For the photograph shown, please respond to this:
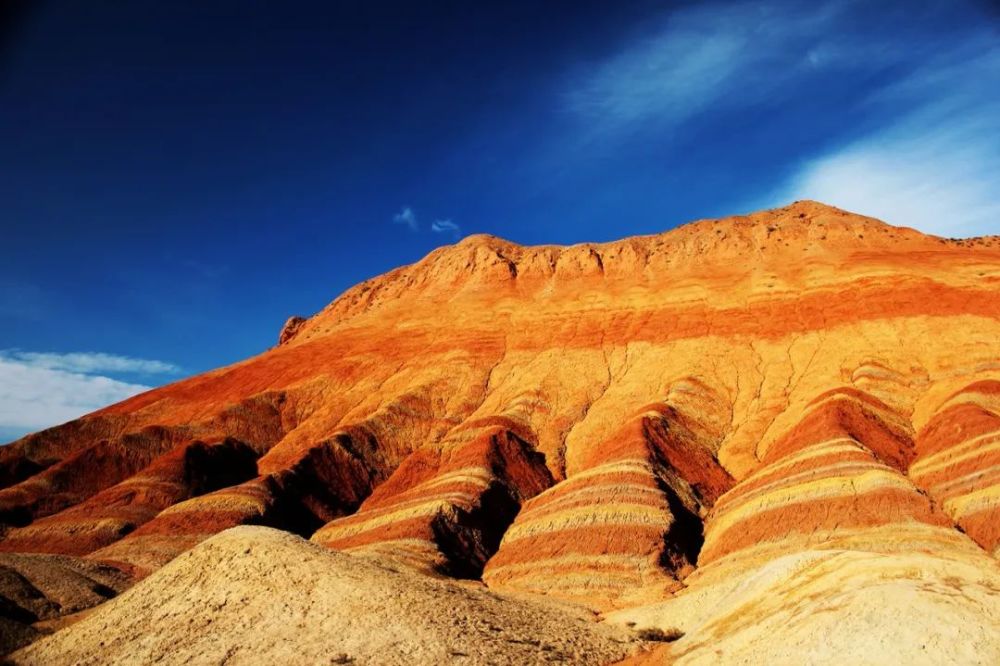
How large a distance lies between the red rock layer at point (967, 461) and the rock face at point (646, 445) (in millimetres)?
199

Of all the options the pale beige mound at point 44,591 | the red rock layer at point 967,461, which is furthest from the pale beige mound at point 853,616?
the pale beige mound at point 44,591

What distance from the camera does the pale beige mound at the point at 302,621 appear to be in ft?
69.2

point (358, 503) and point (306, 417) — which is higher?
point (306, 417)

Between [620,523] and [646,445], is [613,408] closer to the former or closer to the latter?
[646,445]

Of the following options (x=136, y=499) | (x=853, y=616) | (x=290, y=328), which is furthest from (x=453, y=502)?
(x=290, y=328)

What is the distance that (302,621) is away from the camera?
22.5m

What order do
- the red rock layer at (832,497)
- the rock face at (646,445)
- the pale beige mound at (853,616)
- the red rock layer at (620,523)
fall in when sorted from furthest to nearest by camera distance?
1. the red rock layer at (620,523)
2. the red rock layer at (832,497)
3. the rock face at (646,445)
4. the pale beige mound at (853,616)

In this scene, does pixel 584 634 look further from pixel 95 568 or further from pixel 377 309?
pixel 377 309

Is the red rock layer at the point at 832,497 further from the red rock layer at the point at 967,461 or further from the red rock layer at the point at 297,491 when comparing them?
the red rock layer at the point at 297,491

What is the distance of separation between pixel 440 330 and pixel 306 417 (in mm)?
21361

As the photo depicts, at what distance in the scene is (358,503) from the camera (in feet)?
212

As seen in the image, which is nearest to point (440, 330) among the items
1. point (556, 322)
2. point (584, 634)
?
point (556, 322)

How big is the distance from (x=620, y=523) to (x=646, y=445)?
9544mm

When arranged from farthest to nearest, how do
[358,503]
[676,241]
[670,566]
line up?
1. [676,241]
2. [358,503]
3. [670,566]
